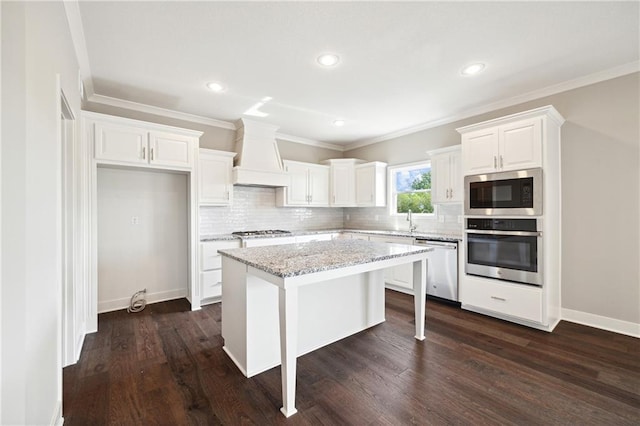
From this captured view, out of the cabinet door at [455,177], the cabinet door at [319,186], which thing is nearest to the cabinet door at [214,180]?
the cabinet door at [319,186]

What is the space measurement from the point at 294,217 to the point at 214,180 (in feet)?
5.67

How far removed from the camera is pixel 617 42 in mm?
2369

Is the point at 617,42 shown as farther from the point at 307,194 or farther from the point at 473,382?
the point at 307,194

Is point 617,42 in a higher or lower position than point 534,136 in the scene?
higher

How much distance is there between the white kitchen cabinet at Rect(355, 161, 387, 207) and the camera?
5.07m

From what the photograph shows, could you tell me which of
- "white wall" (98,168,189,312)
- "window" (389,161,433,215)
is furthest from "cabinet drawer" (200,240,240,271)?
"window" (389,161,433,215)

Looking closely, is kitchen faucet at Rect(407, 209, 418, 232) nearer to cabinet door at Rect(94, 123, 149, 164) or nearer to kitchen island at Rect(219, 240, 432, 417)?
kitchen island at Rect(219, 240, 432, 417)

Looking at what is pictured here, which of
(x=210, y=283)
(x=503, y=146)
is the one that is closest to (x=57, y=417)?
(x=210, y=283)

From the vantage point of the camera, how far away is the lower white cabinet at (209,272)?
144 inches

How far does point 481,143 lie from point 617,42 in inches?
49.6

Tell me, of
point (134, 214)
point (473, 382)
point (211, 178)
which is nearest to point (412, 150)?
point (211, 178)

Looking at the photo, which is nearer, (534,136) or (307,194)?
(534,136)

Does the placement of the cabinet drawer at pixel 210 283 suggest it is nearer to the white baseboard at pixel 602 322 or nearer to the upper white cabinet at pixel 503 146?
the upper white cabinet at pixel 503 146

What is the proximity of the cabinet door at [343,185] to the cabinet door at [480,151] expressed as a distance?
2.29 m
